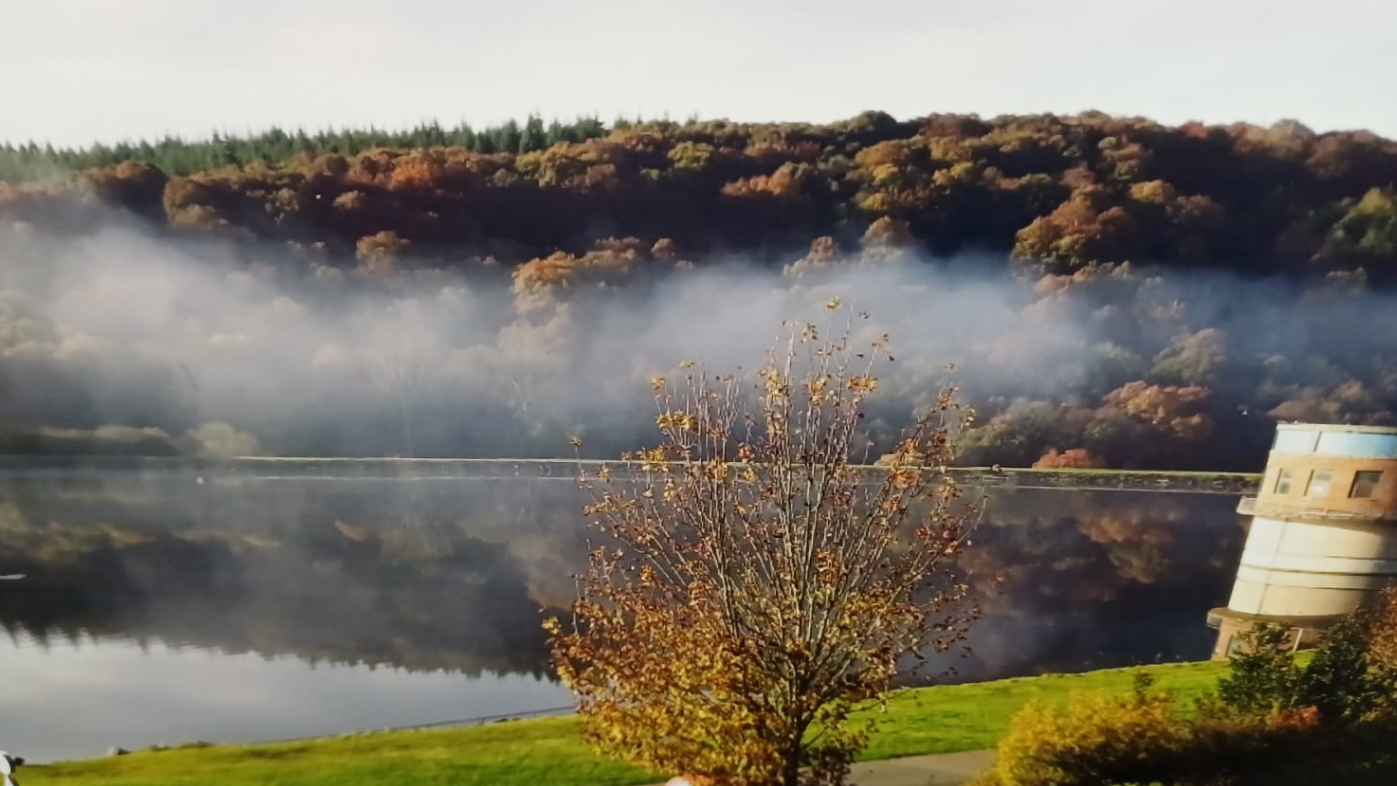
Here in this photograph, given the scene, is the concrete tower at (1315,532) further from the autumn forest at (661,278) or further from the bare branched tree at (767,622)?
the bare branched tree at (767,622)

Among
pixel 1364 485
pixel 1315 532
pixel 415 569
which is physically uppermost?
pixel 1364 485

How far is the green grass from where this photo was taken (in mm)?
9883

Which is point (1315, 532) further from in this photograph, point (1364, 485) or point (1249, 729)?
point (1249, 729)

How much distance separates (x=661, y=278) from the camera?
13227mm

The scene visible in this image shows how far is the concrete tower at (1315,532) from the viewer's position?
38.1ft

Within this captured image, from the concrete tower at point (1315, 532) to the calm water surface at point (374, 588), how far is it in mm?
312

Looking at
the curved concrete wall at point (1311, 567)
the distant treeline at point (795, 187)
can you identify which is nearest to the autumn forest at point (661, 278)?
the distant treeline at point (795, 187)

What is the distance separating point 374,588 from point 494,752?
10.1ft

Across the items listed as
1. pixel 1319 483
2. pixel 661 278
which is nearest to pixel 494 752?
pixel 661 278

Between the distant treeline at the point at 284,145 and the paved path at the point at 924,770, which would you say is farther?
the distant treeline at the point at 284,145

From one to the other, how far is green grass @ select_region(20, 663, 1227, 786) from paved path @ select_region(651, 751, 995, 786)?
0.14 metres

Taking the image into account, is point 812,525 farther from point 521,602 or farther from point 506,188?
point 506,188

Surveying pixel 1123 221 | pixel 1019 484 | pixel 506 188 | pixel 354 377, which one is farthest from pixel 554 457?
pixel 1123 221

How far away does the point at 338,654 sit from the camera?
1219 centimetres
